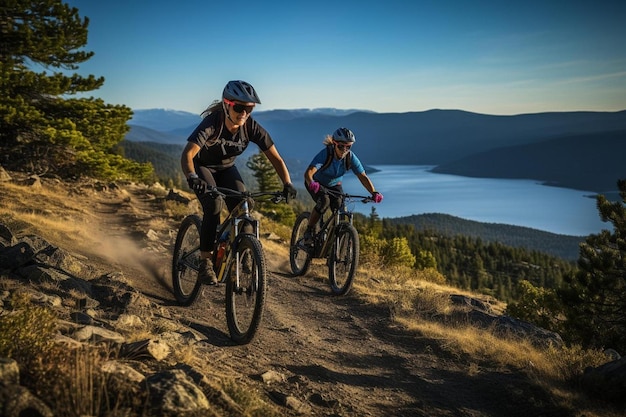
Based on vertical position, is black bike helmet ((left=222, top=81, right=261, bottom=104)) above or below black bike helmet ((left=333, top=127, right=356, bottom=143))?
above

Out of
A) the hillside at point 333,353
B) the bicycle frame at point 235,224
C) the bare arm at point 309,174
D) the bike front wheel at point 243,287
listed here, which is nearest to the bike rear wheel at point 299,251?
the hillside at point 333,353

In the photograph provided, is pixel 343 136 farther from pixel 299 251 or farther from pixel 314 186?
pixel 299 251

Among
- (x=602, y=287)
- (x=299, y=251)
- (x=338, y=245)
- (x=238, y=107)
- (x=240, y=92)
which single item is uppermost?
(x=240, y=92)

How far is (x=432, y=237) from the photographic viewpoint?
562 ft

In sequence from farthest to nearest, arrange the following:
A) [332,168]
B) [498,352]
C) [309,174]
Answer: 1. [332,168]
2. [309,174]
3. [498,352]

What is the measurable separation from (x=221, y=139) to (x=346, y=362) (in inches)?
140

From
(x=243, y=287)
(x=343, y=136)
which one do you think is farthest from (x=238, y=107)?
(x=343, y=136)

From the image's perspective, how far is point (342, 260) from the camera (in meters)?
9.73

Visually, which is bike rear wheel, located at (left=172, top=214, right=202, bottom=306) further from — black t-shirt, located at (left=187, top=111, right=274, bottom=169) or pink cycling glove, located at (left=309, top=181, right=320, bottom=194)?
pink cycling glove, located at (left=309, top=181, right=320, bottom=194)

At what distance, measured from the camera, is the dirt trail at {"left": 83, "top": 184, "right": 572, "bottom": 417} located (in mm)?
4902

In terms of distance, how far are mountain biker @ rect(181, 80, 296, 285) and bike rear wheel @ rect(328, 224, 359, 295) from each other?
3.20 metres

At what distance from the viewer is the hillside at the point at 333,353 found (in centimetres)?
484

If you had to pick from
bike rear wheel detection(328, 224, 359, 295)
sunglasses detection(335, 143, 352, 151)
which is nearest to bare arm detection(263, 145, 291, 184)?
sunglasses detection(335, 143, 352, 151)

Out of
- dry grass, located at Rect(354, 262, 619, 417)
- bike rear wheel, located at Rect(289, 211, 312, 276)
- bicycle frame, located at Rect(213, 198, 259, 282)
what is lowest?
dry grass, located at Rect(354, 262, 619, 417)
